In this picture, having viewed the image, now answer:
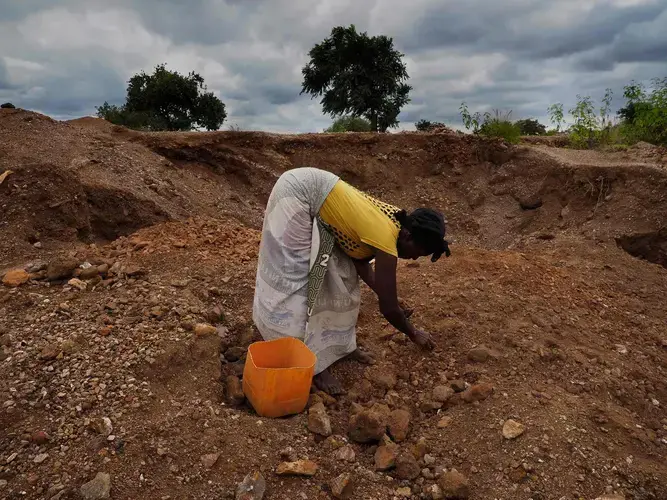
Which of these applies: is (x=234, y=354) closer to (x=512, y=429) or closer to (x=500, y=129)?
(x=512, y=429)

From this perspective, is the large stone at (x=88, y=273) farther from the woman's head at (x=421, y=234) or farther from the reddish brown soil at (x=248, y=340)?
the woman's head at (x=421, y=234)

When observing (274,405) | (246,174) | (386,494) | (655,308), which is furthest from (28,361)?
(246,174)

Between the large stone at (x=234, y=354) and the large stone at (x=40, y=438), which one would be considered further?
the large stone at (x=234, y=354)

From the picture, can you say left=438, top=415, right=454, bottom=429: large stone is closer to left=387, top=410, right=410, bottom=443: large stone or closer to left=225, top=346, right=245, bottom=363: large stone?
left=387, top=410, right=410, bottom=443: large stone

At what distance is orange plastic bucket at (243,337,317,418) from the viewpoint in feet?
7.48

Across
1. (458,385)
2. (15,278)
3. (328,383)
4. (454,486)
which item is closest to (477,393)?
(458,385)

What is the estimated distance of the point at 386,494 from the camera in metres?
2.06

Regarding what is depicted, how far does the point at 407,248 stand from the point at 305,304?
1.93 feet

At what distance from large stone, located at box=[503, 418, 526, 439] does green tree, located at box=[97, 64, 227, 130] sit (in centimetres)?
1653

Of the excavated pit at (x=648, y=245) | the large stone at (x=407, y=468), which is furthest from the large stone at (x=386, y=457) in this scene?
the excavated pit at (x=648, y=245)

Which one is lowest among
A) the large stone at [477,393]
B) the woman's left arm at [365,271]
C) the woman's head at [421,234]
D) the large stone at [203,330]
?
the large stone at [477,393]

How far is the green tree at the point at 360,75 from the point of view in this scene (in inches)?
684

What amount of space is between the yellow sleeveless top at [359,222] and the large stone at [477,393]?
0.78m

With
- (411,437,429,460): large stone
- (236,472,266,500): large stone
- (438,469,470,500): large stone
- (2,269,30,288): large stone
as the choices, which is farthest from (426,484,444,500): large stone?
(2,269,30,288): large stone
